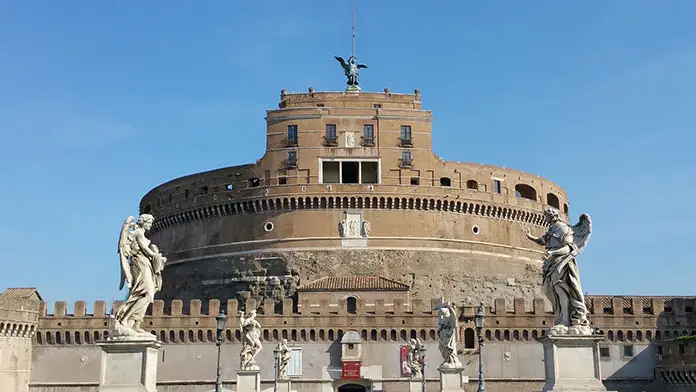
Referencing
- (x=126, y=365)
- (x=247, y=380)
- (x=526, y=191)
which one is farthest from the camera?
(x=526, y=191)

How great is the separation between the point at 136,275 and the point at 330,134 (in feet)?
140

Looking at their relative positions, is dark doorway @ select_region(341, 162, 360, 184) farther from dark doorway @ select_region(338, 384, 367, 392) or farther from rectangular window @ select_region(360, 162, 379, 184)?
dark doorway @ select_region(338, 384, 367, 392)

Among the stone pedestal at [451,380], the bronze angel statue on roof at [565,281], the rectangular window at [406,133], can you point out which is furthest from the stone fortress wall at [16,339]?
the bronze angel statue on roof at [565,281]

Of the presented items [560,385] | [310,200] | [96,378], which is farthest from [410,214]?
[560,385]

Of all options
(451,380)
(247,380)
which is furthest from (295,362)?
(451,380)

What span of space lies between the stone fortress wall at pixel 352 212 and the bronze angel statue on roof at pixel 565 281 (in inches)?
1573

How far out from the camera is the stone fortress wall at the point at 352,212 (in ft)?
173

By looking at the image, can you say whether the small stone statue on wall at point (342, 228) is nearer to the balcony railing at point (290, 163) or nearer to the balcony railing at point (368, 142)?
the balcony railing at point (290, 163)

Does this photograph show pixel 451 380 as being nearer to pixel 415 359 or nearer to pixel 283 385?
pixel 415 359

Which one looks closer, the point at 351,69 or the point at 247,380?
the point at 247,380

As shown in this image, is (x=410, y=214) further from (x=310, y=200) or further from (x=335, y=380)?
(x=335, y=380)

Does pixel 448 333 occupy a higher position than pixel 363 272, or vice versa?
pixel 363 272

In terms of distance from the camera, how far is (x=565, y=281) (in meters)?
12.2

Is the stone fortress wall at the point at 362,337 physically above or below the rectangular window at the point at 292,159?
below
